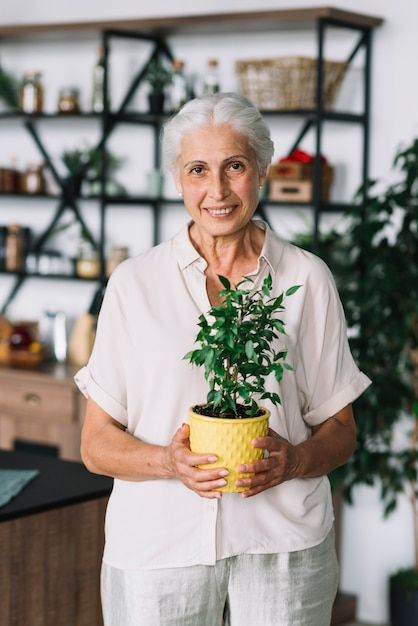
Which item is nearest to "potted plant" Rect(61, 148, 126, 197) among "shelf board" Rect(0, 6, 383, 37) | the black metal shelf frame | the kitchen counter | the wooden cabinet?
the black metal shelf frame

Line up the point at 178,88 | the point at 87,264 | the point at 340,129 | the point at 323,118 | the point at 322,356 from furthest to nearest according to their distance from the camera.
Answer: the point at 87,264 < the point at 178,88 < the point at 340,129 < the point at 323,118 < the point at 322,356

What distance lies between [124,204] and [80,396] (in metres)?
0.91

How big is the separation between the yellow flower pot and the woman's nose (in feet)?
1.32

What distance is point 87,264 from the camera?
5094mm

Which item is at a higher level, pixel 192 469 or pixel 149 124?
pixel 149 124

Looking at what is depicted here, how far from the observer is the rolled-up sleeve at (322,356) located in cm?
214

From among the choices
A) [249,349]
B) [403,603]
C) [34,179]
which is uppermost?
[34,179]

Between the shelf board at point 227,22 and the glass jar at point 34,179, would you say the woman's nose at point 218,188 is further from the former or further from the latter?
the glass jar at point 34,179

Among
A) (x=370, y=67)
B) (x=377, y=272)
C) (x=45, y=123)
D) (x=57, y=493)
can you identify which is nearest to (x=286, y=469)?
(x=57, y=493)

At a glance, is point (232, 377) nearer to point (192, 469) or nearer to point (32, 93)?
point (192, 469)

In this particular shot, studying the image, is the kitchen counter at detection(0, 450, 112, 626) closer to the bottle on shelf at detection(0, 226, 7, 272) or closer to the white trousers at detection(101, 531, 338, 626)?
the white trousers at detection(101, 531, 338, 626)

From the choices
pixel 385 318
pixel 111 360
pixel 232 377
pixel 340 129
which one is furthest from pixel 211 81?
pixel 232 377

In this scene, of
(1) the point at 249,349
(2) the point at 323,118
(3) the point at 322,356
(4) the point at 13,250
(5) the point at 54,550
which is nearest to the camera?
(1) the point at 249,349

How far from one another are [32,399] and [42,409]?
83 mm
